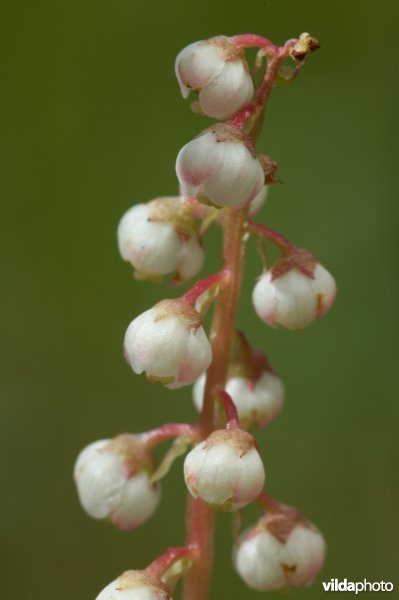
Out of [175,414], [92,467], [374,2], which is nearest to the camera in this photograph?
[92,467]

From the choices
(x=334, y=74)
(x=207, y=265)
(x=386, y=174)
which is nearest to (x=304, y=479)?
(x=207, y=265)

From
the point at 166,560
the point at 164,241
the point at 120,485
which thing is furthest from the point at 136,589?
the point at 164,241

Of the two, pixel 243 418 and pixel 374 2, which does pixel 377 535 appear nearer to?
pixel 243 418

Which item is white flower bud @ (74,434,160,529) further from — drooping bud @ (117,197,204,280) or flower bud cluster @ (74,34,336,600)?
drooping bud @ (117,197,204,280)

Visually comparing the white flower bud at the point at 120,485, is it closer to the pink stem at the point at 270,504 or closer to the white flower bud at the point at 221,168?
the pink stem at the point at 270,504

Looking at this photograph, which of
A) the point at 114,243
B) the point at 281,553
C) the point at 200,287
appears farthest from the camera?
the point at 114,243

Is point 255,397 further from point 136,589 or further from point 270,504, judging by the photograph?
point 136,589

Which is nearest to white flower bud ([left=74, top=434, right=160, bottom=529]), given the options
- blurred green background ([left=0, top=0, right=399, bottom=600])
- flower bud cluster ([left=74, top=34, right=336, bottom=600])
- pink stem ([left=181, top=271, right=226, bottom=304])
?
flower bud cluster ([left=74, top=34, right=336, bottom=600])

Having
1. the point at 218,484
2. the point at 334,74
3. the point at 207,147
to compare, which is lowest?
the point at 218,484
